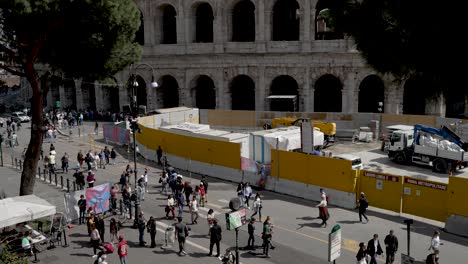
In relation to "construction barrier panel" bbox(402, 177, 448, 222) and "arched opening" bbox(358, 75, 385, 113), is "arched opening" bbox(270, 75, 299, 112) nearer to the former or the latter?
"arched opening" bbox(358, 75, 385, 113)

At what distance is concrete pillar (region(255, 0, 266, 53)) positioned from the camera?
48.6 metres

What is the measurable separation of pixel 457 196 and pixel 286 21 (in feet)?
117

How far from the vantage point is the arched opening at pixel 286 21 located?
52.0 meters

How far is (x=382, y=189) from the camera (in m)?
23.8

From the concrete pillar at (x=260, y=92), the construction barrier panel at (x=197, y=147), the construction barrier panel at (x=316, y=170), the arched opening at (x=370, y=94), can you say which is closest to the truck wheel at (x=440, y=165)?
the construction barrier panel at (x=316, y=170)

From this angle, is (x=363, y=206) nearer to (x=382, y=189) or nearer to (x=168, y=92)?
(x=382, y=189)

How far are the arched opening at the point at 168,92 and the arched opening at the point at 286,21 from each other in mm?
13446

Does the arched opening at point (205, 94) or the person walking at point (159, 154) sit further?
the arched opening at point (205, 94)

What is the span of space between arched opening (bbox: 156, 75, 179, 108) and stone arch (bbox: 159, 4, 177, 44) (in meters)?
4.43

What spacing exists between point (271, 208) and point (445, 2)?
48.7 ft

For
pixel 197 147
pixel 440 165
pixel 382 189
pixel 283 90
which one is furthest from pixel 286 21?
pixel 382 189

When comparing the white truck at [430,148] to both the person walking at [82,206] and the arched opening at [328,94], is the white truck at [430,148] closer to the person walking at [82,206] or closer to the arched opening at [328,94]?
the arched opening at [328,94]

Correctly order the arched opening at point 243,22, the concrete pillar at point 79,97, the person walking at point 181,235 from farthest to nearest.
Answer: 1. the concrete pillar at point 79,97
2. the arched opening at point 243,22
3. the person walking at point 181,235

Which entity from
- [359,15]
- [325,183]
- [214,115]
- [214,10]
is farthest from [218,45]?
[359,15]
